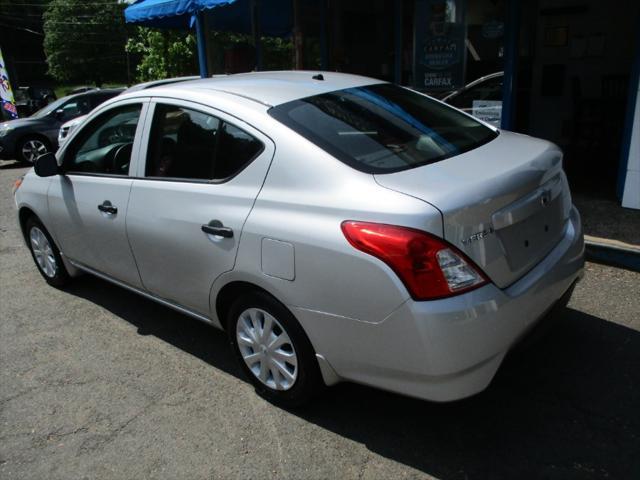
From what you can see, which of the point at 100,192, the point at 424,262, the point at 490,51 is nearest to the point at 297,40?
the point at 490,51

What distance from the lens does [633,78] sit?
17.8 ft

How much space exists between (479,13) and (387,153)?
517 cm

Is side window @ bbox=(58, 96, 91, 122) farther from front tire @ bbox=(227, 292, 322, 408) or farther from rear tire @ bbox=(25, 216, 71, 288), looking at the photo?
front tire @ bbox=(227, 292, 322, 408)

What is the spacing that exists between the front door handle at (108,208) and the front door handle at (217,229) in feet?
3.05

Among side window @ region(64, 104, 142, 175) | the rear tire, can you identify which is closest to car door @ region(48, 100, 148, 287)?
side window @ region(64, 104, 142, 175)

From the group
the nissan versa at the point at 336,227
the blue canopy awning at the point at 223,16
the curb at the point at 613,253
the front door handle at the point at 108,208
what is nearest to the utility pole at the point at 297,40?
the blue canopy awning at the point at 223,16

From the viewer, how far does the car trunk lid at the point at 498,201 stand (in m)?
2.24

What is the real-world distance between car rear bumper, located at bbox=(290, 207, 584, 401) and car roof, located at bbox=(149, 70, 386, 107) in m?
1.20

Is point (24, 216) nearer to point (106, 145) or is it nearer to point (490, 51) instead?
point (106, 145)

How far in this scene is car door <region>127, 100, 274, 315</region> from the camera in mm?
2797

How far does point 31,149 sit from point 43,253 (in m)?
9.06

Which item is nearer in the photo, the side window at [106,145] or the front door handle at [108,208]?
the front door handle at [108,208]

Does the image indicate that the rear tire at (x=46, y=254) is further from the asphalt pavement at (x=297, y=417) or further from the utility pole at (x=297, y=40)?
the utility pole at (x=297, y=40)

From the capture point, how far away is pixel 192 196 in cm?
302
